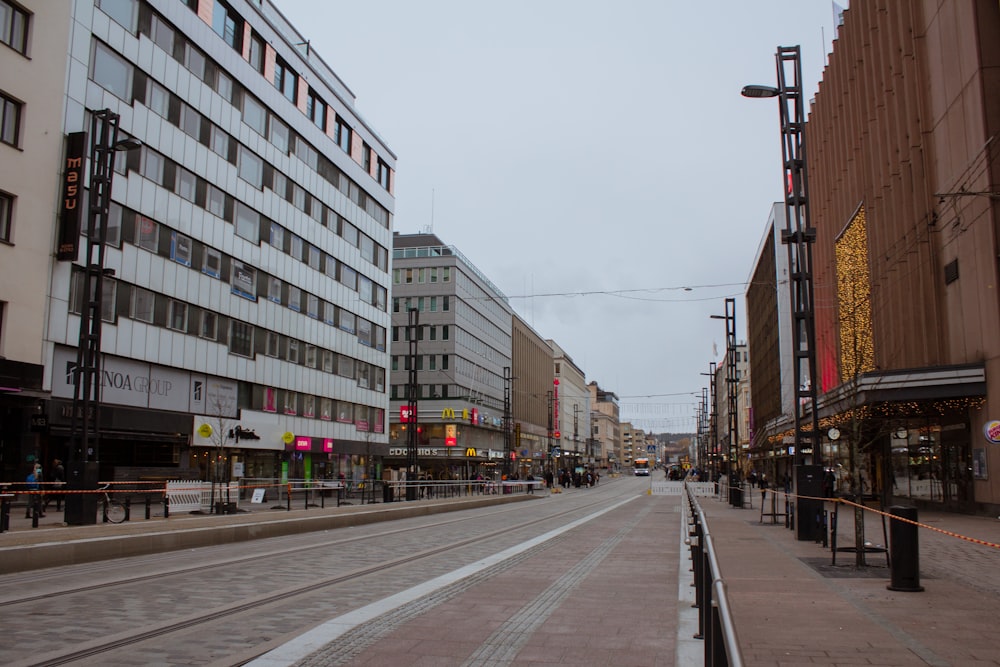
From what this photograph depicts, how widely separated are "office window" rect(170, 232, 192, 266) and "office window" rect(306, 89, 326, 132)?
16.6 metres

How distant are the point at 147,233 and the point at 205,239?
178 inches

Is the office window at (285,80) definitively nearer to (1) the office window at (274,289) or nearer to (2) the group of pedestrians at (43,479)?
(1) the office window at (274,289)

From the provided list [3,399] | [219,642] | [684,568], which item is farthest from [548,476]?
[219,642]

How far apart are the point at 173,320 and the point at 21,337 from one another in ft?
31.1

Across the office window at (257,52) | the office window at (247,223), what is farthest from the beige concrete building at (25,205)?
the office window at (257,52)

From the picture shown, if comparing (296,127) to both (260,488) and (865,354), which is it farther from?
(865,354)

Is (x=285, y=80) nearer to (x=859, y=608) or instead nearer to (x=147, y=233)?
(x=147, y=233)

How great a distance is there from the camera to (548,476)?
81062mm

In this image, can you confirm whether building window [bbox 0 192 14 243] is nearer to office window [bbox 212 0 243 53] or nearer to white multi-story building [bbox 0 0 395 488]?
white multi-story building [bbox 0 0 395 488]

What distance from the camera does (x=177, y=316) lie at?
37.8m

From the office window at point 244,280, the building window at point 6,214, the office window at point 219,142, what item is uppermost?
the office window at point 219,142

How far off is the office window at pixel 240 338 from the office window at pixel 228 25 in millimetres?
14017

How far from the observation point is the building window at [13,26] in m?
28.1

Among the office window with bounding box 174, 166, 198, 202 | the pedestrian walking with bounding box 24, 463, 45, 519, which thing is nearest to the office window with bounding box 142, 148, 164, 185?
the office window with bounding box 174, 166, 198, 202
